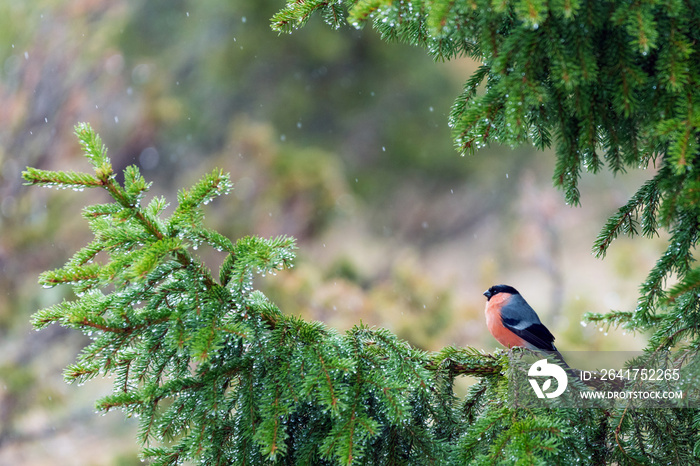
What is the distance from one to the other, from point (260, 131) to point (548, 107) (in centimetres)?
410

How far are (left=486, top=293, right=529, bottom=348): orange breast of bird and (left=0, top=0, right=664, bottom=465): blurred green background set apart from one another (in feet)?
6.03

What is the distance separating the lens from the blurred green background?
4008 millimetres

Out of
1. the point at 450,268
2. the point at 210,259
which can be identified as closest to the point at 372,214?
the point at 450,268

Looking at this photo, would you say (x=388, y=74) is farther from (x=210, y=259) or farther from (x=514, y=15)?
(x=514, y=15)

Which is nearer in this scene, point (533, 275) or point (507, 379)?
point (507, 379)

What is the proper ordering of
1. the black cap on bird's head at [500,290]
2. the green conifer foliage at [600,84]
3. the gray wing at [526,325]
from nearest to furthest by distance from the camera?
the green conifer foliage at [600,84] → the gray wing at [526,325] → the black cap on bird's head at [500,290]

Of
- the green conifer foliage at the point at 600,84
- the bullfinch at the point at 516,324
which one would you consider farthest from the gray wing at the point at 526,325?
the green conifer foliage at the point at 600,84

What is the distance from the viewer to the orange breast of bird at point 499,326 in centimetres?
150

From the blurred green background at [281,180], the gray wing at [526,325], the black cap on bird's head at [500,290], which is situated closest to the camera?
the gray wing at [526,325]

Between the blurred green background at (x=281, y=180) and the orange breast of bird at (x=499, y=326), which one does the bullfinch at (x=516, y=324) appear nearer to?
the orange breast of bird at (x=499, y=326)

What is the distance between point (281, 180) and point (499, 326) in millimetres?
2931

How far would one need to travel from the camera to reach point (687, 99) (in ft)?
2.31

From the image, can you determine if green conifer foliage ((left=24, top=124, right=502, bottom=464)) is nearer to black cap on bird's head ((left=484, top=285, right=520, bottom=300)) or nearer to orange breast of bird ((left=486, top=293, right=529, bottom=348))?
orange breast of bird ((left=486, top=293, right=529, bottom=348))

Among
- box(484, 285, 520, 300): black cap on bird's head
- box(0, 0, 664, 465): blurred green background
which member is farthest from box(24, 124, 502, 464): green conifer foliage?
box(0, 0, 664, 465): blurred green background
